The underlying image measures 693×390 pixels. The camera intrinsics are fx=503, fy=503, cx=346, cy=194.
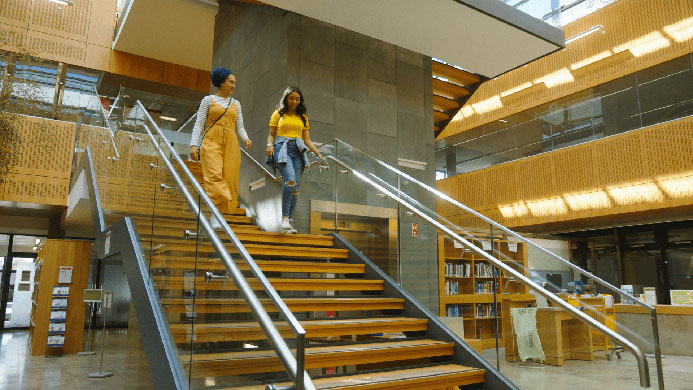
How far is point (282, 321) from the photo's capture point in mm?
2270

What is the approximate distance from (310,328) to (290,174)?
2032 millimetres

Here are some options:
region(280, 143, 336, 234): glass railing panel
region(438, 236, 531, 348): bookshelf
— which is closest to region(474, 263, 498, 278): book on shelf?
region(438, 236, 531, 348): bookshelf

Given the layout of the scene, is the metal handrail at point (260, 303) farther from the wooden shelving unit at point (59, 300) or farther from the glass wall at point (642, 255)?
the glass wall at point (642, 255)

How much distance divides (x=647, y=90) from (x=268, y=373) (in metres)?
11.0

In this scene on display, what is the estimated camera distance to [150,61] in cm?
1233

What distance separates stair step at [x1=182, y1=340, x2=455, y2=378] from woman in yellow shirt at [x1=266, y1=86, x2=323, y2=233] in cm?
195

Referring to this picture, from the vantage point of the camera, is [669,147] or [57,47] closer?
[669,147]

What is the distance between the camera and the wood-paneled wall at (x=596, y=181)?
32.4 feet

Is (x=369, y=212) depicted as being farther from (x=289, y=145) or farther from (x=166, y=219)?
(x=166, y=219)

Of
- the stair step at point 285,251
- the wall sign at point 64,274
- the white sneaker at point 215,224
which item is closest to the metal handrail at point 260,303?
the white sneaker at point 215,224

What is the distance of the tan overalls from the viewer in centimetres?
478

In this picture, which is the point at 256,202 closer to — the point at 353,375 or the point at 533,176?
the point at 353,375

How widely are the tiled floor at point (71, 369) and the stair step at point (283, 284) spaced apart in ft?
11.7

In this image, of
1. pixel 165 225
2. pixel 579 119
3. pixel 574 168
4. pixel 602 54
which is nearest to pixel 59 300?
pixel 165 225
